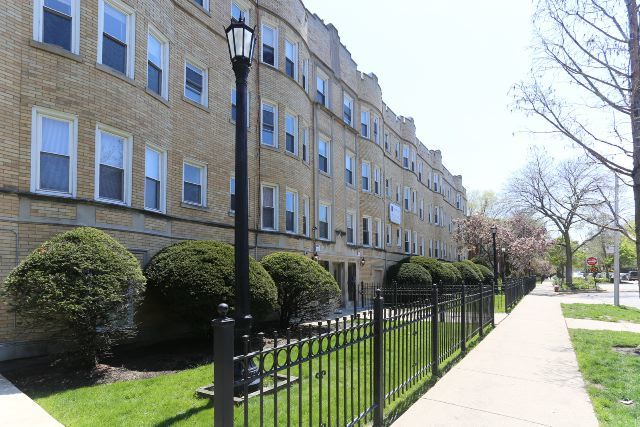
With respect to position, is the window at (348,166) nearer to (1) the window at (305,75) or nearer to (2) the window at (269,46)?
(1) the window at (305,75)

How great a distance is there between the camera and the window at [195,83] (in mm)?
13367

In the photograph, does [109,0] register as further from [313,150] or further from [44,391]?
[313,150]

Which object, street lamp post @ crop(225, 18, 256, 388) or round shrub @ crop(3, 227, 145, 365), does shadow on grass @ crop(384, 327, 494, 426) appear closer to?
street lamp post @ crop(225, 18, 256, 388)

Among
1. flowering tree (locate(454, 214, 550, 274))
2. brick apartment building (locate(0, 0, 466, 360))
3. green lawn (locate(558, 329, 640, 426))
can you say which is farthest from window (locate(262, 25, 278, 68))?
flowering tree (locate(454, 214, 550, 274))

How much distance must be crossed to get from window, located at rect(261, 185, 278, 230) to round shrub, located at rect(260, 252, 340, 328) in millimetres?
2991

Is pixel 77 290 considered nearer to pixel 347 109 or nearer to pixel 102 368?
pixel 102 368

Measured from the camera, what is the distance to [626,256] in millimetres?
77938

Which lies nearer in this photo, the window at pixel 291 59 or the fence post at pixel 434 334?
the fence post at pixel 434 334

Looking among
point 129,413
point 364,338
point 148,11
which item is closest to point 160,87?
point 148,11

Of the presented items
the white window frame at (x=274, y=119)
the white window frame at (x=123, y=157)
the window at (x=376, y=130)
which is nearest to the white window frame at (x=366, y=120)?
the window at (x=376, y=130)

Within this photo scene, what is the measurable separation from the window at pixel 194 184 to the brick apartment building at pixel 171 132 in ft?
0.15

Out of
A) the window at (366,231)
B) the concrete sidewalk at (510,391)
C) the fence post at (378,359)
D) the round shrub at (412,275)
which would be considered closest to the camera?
the fence post at (378,359)

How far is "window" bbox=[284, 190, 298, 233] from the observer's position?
17.2 m

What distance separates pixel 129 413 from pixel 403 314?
3.47m
